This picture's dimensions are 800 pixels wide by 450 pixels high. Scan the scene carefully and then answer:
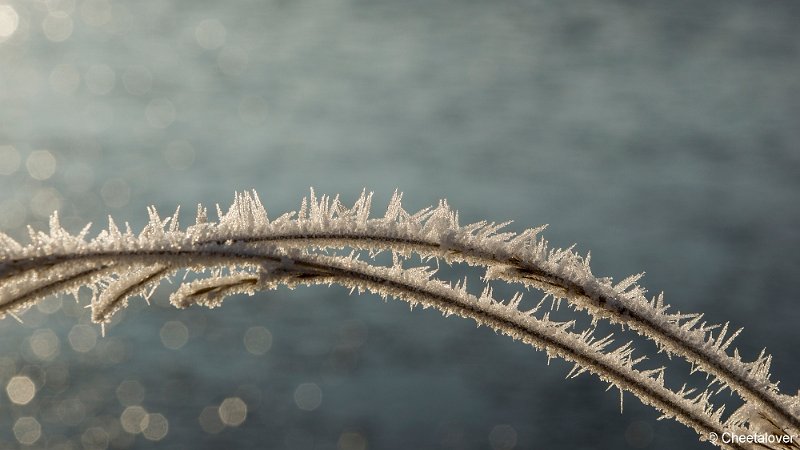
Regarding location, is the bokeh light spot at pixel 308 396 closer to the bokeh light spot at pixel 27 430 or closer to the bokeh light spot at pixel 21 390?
the bokeh light spot at pixel 27 430

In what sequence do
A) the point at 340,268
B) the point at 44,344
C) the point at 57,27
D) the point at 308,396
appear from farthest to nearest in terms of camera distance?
1. the point at 57,27
2. the point at 44,344
3. the point at 308,396
4. the point at 340,268

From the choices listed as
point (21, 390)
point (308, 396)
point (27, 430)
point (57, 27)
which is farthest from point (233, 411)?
point (57, 27)

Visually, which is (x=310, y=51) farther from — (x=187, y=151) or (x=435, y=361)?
(x=435, y=361)

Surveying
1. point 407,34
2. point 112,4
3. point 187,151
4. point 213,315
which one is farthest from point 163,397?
point 112,4

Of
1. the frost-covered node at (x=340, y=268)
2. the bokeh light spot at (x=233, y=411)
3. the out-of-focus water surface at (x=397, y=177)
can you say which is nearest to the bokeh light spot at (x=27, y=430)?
the out-of-focus water surface at (x=397, y=177)

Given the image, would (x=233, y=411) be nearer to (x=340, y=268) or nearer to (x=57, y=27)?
(x=340, y=268)
